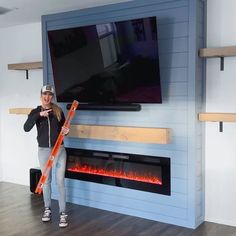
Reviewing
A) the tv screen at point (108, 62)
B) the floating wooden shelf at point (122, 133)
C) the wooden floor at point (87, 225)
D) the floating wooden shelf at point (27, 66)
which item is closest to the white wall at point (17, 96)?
the floating wooden shelf at point (27, 66)

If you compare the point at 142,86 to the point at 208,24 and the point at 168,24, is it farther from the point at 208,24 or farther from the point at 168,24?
the point at 208,24

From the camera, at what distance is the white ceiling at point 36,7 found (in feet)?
11.5

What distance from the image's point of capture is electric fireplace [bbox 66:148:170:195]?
11.4 ft

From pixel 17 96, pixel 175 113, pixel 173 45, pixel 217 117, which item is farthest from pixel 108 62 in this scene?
pixel 17 96

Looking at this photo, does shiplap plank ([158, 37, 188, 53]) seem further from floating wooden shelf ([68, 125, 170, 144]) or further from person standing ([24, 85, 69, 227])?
person standing ([24, 85, 69, 227])

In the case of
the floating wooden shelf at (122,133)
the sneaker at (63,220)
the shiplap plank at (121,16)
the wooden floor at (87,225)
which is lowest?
the wooden floor at (87,225)

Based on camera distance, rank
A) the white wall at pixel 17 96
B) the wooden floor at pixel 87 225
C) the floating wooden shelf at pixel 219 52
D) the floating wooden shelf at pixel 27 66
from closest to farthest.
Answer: the floating wooden shelf at pixel 219 52
the wooden floor at pixel 87 225
the floating wooden shelf at pixel 27 66
the white wall at pixel 17 96

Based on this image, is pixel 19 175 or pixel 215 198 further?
pixel 19 175

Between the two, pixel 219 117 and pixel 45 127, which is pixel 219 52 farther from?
pixel 45 127

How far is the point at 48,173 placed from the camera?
3422 mm

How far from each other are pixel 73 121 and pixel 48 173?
2.58ft

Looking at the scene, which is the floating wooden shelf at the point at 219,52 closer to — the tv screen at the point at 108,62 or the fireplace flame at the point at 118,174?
the tv screen at the point at 108,62

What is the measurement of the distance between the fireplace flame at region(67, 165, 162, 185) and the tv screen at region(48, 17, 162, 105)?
2.44 ft

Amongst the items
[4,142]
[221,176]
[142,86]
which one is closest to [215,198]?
[221,176]
